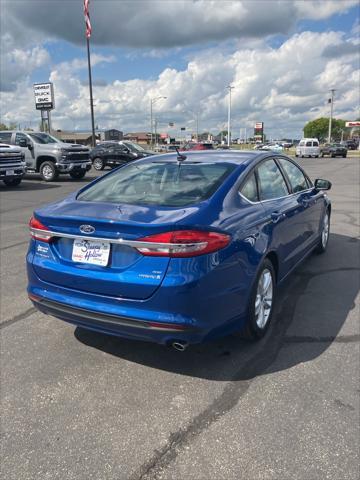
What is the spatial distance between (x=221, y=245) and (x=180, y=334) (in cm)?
65

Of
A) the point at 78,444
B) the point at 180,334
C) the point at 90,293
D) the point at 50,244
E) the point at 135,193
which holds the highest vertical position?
the point at 135,193

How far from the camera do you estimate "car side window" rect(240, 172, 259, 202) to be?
141 inches

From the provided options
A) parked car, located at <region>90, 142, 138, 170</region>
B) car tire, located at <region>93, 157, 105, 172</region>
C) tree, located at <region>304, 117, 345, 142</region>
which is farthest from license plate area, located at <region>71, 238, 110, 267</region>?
tree, located at <region>304, 117, 345, 142</region>

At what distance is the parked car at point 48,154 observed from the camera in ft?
57.9

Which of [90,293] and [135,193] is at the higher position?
[135,193]

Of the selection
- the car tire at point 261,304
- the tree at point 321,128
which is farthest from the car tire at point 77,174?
the tree at point 321,128

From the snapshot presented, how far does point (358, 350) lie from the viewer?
3.53 m

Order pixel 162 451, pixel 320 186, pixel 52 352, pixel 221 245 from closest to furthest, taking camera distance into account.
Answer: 1. pixel 162 451
2. pixel 221 245
3. pixel 52 352
4. pixel 320 186

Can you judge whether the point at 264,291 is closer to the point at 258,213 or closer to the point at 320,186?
the point at 258,213

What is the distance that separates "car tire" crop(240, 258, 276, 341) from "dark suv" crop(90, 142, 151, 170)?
19907mm

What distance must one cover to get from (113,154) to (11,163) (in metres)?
9.58

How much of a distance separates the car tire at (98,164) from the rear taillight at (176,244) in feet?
75.7

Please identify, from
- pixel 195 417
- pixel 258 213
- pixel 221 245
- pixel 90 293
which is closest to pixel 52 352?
pixel 90 293

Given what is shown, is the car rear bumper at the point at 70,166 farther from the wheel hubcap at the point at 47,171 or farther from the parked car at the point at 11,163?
the parked car at the point at 11,163
